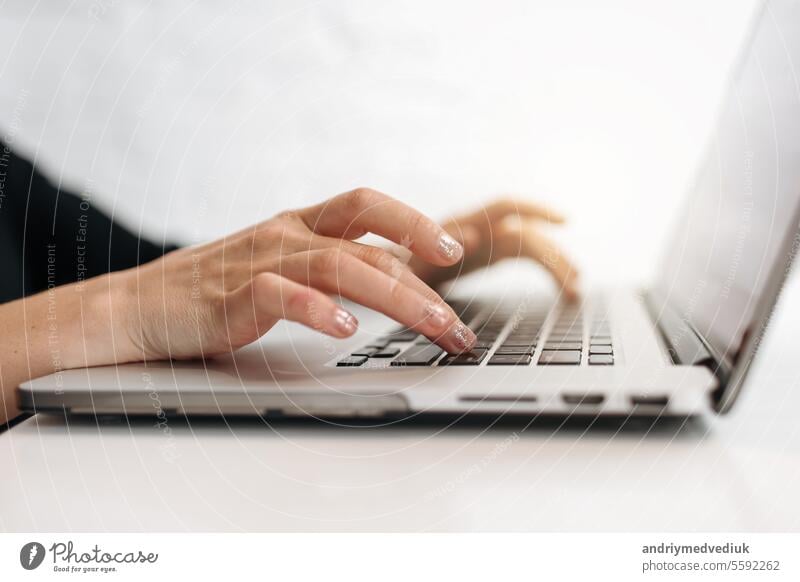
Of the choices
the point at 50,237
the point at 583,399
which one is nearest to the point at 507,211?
the point at 583,399

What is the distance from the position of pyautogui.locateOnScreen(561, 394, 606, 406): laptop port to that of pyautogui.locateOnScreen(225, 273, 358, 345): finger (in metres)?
0.09

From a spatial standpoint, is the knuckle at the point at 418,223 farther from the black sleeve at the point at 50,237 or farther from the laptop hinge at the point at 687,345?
the black sleeve at the point at 50,237

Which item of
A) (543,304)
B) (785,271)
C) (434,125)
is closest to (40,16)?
(434,125)

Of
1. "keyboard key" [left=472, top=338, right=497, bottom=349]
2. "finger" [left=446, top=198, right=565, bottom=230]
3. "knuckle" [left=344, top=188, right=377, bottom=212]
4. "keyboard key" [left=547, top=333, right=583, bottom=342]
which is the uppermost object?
"knuckle" [left=344, top=188, right=377, bottom=212]

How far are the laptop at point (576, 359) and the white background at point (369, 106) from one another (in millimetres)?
131

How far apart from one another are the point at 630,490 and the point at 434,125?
0.48 m

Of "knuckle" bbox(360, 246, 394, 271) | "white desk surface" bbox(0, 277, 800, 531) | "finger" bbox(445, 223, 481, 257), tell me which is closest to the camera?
"white desk surface" bbox(0, 277, 800, 531)

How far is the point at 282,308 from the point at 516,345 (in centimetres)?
11

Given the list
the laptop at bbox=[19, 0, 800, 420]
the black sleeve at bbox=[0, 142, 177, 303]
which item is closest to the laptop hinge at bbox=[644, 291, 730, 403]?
the laptop at bbox=[19, 0, 800, 420]

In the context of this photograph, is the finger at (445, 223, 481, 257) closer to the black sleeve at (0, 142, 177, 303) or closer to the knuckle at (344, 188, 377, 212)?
the knuckle at (344, 188, 377, 212)

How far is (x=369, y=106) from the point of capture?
0.66 meters

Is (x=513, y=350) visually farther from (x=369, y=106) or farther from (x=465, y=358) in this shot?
(x=369, y=106)

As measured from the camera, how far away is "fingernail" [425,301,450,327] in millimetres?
306

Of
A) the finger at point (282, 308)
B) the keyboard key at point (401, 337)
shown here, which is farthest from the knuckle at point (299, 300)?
the keyboard key at point (401, 337)
